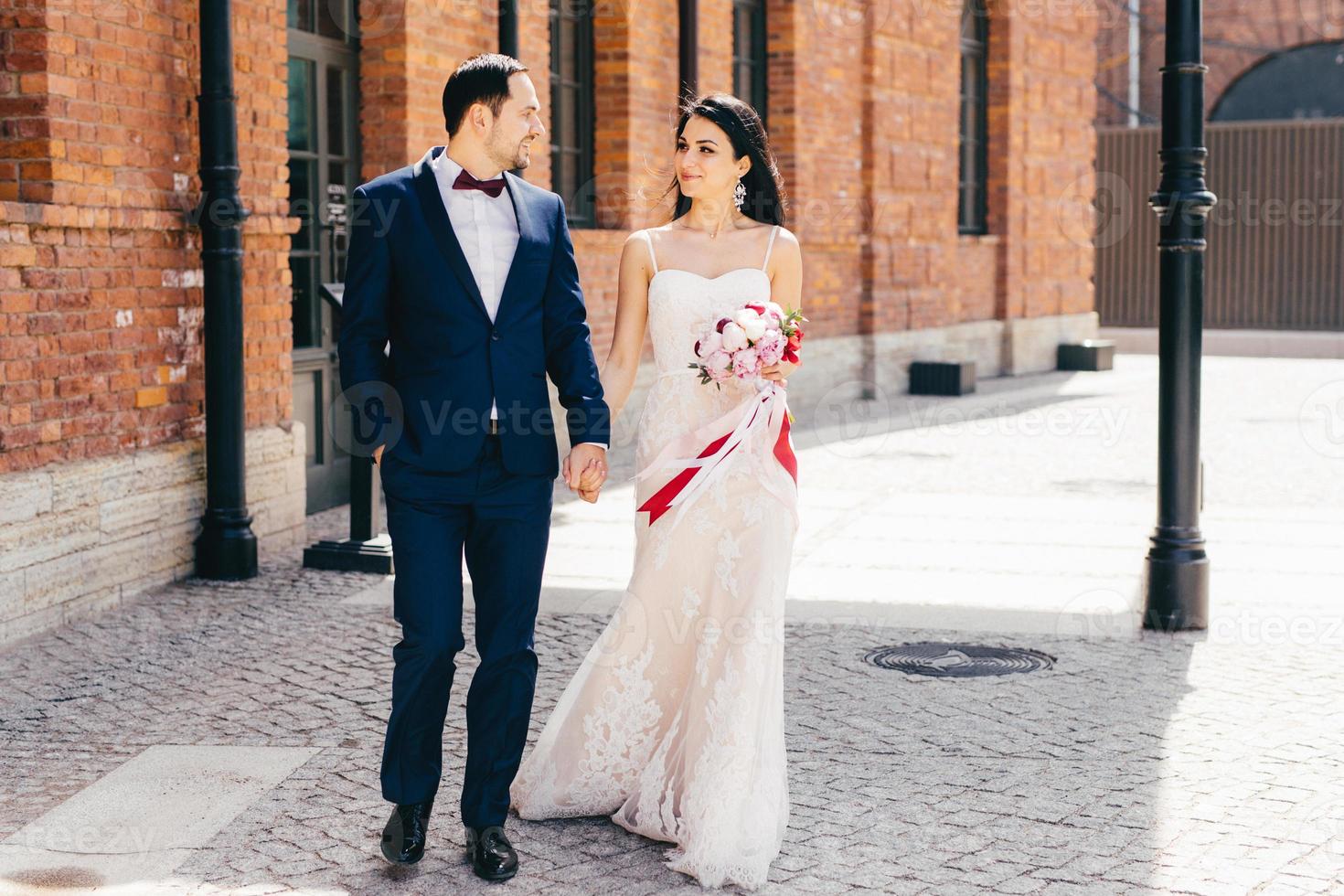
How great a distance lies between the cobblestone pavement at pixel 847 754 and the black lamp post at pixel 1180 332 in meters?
0.22

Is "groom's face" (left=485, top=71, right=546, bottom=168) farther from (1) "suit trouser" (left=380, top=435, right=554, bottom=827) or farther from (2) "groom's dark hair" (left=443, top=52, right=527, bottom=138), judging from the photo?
(1) "suit trouser" (left=380, top=435, right=554, bottom=827)

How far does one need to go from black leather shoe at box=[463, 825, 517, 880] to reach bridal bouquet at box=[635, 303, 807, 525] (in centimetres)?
94

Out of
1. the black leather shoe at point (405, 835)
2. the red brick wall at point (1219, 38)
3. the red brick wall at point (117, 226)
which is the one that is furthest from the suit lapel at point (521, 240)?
the red brick wall at point (1219, 38)

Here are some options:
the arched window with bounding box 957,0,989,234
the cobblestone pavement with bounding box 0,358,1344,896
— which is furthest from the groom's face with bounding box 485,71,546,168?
the arched window with bounding box 957,0,989,234

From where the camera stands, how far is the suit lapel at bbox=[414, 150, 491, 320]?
4.06 metres

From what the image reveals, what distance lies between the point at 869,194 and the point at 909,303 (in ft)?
4.71

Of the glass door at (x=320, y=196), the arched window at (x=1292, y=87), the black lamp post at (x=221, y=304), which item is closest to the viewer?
the black lamp post at (x=221, y=304)

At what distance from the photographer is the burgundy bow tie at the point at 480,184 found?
412 centimetres

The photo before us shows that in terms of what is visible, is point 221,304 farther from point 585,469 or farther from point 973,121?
point 973,121

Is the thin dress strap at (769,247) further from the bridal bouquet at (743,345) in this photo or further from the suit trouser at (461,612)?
the suit trouser at (461,612)

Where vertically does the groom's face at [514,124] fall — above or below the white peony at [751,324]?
above

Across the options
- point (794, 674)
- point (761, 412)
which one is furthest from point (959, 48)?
point (761, 412)

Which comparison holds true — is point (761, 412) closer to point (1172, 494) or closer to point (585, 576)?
point (1172, 494)

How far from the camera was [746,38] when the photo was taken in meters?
15.7
